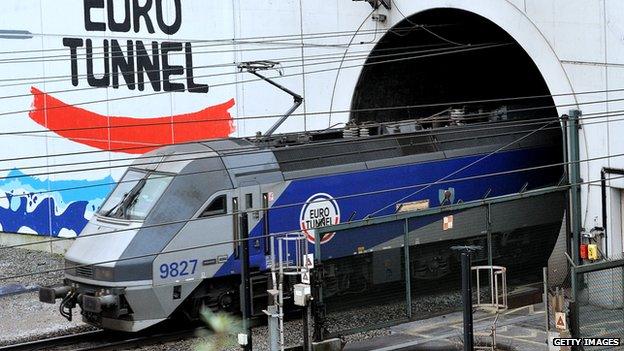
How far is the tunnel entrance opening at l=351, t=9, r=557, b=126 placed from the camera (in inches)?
1101

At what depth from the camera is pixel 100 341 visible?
20.0 meters

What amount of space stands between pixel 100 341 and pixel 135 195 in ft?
8.85

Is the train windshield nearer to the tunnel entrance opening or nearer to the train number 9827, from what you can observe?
the train number 9827

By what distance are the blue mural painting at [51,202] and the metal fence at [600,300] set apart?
1467cm

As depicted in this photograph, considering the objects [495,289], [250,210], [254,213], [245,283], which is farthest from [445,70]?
[245,283]

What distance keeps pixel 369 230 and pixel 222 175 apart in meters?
2.86

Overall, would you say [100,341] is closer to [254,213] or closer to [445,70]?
[254,213]

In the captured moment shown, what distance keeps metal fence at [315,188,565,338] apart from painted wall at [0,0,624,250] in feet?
20.8

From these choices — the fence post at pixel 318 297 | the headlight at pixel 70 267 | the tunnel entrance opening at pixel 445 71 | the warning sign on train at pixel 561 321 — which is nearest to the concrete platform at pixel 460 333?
the fence post at pixel 318 297

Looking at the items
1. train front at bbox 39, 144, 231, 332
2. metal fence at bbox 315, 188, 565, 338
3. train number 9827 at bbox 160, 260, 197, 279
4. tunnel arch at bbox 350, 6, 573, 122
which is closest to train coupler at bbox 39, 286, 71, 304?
train front at bbox 39, 144, 231, 332

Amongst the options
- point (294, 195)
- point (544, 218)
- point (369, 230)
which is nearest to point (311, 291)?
point (369, 230)

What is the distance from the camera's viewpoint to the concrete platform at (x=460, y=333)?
747 inches

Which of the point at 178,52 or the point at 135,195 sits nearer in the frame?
the point at 135,195

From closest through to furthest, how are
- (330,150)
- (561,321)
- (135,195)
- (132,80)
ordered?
(561,321) < (135,195) < (330,150) < (132,80)
